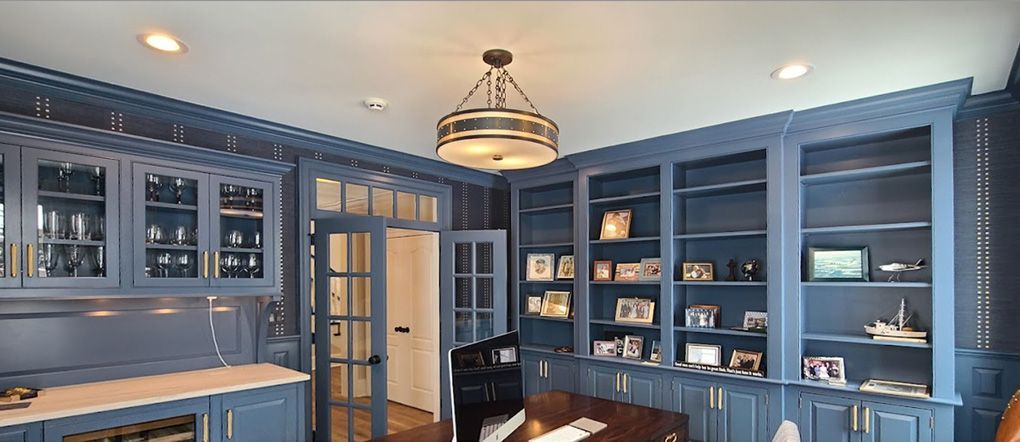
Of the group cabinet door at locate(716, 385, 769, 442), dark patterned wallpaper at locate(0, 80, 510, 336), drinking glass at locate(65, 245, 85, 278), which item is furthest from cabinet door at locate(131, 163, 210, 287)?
cabinet door at locate(716, 385, 769, 442)

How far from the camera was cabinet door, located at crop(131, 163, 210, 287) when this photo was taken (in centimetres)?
294

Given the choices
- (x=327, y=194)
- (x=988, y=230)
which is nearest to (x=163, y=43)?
(x=327, y=194)

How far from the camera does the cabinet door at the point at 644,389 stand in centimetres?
402

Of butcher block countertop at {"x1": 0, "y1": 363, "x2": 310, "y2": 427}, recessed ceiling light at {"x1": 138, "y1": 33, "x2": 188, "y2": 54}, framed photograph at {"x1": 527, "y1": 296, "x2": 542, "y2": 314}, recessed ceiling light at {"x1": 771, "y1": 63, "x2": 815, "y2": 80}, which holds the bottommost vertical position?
butcher block countertop at {"x1": 0, "y1": 363, "x2": 310, "y2": 427}

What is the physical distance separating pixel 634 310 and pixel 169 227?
3.26 m

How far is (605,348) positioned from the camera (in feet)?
14.5

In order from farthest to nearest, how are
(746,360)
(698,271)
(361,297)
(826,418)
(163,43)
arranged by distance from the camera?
(698,271)
(361,297)
(746,360)
(826,418)
(163,43)

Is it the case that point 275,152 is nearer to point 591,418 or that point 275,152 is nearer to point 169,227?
point 169,227

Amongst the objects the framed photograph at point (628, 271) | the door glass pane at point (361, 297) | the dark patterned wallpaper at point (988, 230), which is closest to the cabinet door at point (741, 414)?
the framed photograph at point (628, 271)

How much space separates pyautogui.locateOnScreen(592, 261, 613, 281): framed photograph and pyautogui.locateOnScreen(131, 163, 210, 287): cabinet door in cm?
282

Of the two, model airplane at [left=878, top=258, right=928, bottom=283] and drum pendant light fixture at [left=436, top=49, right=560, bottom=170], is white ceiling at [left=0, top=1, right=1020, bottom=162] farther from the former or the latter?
model airplane at [left=878, top=258, right=928, bottom=283]

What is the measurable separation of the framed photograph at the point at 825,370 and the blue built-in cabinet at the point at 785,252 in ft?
0.27

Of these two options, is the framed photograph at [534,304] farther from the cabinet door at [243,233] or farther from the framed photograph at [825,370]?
the cabinet door at [243,233]

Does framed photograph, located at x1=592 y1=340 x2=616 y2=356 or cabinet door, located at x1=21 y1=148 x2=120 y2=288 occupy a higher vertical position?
cabinet door, located at x1=21 y1=148 x2=120 y2=288
